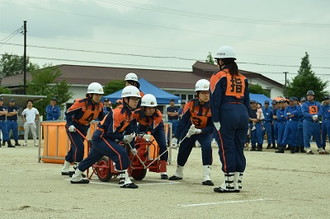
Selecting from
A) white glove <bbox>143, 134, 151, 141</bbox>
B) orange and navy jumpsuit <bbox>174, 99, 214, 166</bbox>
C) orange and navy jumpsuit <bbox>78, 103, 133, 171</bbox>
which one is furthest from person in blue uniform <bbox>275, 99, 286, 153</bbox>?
orange and navy jumpsuit <bbox>78, 103, 133, 171</bbox>

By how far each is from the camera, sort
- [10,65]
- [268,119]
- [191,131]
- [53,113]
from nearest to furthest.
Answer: [191,131] → [268,119] → [53,113] → [10,65]

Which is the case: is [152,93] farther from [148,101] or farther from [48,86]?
[148,101]

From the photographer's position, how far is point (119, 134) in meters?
11.8

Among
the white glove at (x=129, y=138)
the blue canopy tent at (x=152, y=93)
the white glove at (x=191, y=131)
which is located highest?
the blue canopy tent at (x=152, y=93)

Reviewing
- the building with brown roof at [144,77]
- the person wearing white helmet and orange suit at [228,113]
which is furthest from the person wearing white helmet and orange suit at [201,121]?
the building with brown roof at [144,77]

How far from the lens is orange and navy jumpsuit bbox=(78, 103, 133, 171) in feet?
38.3

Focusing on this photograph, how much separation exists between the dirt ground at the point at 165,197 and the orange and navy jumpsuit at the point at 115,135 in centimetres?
55

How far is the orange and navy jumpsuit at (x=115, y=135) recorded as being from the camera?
1166 cm

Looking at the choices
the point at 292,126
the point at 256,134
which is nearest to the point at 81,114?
the point at 292,126

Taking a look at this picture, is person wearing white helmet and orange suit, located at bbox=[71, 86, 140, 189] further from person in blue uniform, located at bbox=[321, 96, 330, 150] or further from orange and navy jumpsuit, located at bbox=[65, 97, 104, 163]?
person in blue uniform, located at bbox=[321, 96, 330, 150]

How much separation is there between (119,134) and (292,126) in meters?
13.6

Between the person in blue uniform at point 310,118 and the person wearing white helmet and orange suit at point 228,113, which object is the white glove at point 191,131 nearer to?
the person wearing white helmet and orange suit at point 228,113

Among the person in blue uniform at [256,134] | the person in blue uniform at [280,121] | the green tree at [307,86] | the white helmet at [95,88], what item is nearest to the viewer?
the white helmet at [95,88]

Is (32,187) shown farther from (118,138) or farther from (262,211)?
(262,211)
